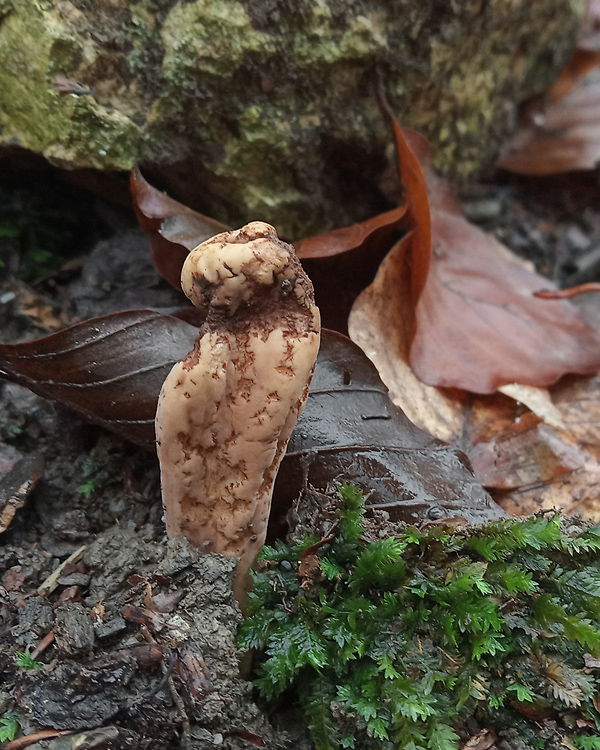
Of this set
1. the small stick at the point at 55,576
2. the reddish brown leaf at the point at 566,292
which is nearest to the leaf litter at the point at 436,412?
the small stick at the point at 55,576

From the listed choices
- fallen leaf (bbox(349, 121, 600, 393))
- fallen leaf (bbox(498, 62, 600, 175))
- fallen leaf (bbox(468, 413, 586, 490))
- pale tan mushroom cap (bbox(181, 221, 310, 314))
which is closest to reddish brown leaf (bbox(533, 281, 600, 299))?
fallen leaf (bbox(349, 121, 600, 393))

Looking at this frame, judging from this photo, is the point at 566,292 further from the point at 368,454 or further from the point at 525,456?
the point at 368,454

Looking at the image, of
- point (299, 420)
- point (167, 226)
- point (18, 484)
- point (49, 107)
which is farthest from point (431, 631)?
point (49, 107)

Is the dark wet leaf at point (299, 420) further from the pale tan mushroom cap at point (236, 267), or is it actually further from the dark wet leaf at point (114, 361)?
the pale tan mushroom cap at point (236, 267)

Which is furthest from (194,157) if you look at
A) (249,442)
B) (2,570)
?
(2,570)

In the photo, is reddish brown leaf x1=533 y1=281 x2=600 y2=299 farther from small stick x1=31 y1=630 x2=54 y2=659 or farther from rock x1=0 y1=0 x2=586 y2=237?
small stick x1=31 y1=630 x2=54 y2=659
